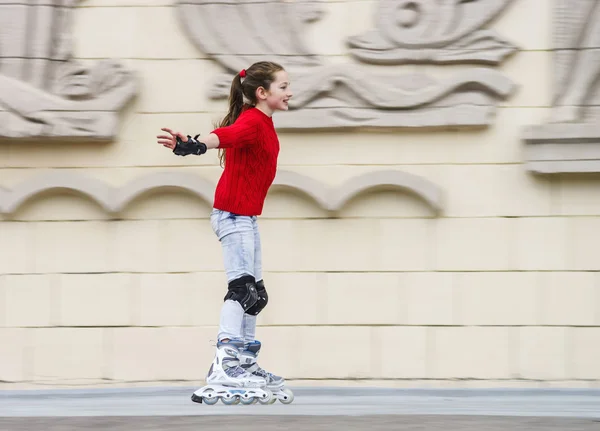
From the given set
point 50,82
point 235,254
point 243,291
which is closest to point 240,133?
point 235,254

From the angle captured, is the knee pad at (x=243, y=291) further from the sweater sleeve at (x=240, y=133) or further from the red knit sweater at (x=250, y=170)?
the sweater sleeve at (x=240, y=133)

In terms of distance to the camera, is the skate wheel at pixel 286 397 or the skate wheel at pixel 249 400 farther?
the skate wheel at pixel 286 397

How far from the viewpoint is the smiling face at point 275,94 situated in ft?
16.6

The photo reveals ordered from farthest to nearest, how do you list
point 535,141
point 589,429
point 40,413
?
1. point 535,141
2. point 40,413
3. point 589,429

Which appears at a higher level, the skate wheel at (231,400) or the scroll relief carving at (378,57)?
the scroll relief carving at (378,57)

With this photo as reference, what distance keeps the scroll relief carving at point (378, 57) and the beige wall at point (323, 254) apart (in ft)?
0.30

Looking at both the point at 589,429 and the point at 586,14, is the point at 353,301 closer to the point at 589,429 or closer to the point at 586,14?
the point at 589,429

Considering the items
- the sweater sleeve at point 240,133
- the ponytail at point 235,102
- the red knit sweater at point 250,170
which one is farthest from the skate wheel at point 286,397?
the ponytail at point 235,102

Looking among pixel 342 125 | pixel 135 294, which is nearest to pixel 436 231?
pixel 342 125

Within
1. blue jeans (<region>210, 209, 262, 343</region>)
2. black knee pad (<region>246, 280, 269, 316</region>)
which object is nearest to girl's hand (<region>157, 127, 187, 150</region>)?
blue jeans (<region>210, 209, 262, 343</region>)

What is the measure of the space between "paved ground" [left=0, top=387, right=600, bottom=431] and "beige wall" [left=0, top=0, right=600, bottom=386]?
17 cm

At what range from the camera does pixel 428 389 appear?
18.9ft

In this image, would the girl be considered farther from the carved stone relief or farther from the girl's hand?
the carved stone relief

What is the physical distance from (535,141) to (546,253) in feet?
2.19
